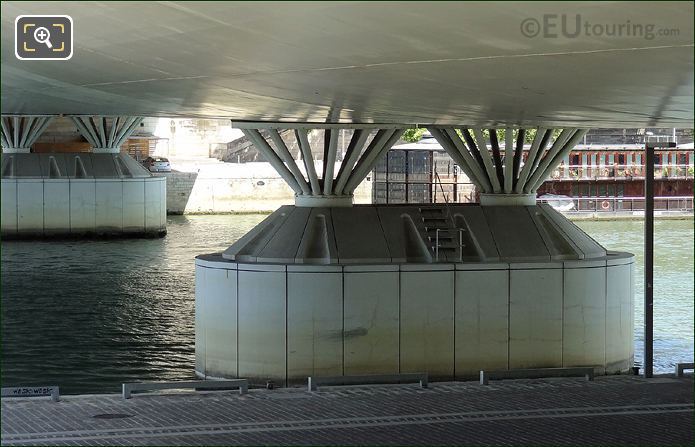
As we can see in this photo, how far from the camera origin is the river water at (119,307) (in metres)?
25.9

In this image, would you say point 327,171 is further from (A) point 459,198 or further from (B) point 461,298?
(A) point 459,198

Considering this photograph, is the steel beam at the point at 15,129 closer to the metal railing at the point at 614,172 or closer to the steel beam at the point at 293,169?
the metal railing at the point at 614,172

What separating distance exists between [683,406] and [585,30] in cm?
862

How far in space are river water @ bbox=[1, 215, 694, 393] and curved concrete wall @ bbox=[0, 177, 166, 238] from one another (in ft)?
→ 3.88

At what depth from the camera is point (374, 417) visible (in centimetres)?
1698

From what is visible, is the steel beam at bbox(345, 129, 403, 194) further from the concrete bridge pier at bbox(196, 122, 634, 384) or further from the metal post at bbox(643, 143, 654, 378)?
the metal post at bbox(643, 143, 654, 378)

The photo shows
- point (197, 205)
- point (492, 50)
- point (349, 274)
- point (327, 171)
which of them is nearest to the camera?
point (492, 50)

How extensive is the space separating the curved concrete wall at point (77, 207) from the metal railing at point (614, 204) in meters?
23.6

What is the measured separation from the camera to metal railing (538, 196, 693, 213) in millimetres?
69188

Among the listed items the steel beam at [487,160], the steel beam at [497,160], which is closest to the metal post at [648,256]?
the steel beam at [487,160]

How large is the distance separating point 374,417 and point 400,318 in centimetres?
685

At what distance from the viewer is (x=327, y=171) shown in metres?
25.7

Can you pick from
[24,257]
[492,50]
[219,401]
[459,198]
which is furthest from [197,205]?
[492,50]

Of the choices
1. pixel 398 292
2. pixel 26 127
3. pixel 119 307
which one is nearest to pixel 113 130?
pixel 26 127
